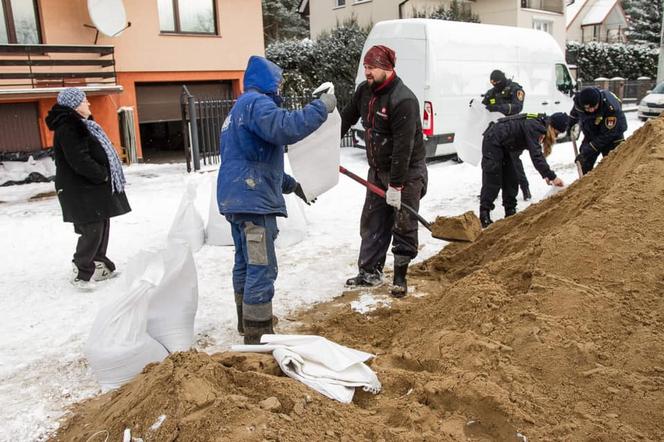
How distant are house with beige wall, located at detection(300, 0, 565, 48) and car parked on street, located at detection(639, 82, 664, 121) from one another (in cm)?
807

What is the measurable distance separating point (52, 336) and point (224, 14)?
471 inches

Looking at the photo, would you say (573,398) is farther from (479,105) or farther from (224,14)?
(224,14)

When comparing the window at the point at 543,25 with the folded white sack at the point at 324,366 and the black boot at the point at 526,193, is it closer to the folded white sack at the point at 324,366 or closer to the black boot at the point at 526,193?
the black boot at the point at 526,193

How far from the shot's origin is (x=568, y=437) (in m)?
2.38

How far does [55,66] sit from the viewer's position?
11.7 metres

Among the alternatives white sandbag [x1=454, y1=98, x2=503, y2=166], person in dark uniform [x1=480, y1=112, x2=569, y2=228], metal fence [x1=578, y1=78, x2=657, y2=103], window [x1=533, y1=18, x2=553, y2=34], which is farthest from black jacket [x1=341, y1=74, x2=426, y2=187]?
metal fence [x1=578, y1=78, x2=657, y2=103]

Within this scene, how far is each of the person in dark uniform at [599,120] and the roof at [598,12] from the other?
4184 cm

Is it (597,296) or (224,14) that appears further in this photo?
(224,14)

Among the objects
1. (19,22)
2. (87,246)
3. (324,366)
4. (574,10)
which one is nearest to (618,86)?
(574,10)

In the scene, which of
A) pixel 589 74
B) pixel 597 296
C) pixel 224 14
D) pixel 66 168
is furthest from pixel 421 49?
pixel 589 74

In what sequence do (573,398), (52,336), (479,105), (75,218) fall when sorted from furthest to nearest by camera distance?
1. (479,105)
2. (75,218)
3. (52,336)
4. (573,398)

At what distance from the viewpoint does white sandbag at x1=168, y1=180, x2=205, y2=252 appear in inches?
228

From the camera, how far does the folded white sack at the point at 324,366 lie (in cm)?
261

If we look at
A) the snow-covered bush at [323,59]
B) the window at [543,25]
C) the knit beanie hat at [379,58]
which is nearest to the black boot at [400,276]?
the knit beanie hat at [379,58]
